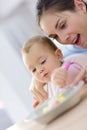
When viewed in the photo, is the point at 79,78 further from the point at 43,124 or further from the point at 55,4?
the point at 55,4

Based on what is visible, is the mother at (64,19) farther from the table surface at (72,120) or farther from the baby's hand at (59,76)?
the table surface at (72,120)

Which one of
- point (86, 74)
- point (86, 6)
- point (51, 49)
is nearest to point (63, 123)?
point (86, 74)

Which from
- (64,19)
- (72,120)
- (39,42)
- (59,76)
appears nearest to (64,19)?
(64,19)

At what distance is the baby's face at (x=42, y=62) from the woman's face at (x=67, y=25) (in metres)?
0.08

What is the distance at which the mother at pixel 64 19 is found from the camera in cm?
131

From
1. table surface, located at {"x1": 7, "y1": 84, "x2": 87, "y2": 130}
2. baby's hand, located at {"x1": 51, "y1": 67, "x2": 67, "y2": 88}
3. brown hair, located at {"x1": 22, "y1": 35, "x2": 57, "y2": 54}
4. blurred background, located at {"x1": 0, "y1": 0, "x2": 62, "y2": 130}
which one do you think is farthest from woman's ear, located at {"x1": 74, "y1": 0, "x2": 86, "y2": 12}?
blurred background, located at {"x1": 0, "y1": 0, "x2": 62, "y2": 130}

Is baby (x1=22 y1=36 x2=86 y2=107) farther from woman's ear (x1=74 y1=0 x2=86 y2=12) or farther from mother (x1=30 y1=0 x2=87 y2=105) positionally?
woman's ear (x1=74 y1=0 x2=86 y2=12)

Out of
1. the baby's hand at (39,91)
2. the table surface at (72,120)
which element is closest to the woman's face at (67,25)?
the baby's hand at (39,91)

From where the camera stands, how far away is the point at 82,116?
2.39 ft

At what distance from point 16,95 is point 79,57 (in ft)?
4.86

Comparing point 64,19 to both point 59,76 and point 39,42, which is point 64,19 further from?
point 59,76

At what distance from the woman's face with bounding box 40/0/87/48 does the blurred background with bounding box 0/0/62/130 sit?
4.66 feet

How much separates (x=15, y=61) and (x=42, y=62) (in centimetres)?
151

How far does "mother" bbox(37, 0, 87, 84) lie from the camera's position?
1314mm
